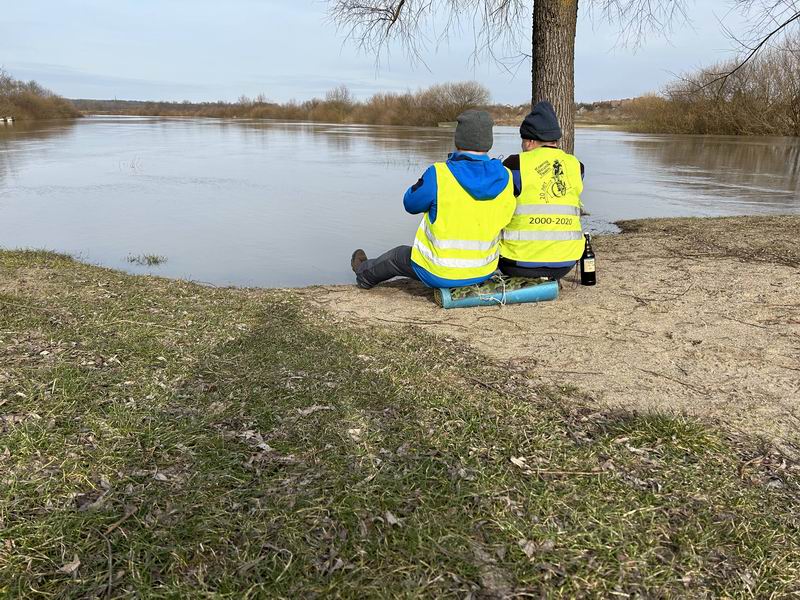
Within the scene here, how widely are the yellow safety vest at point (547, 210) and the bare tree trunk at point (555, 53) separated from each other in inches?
103

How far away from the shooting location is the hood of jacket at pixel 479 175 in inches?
173

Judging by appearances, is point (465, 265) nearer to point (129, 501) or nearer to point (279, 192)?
point (129, 501)

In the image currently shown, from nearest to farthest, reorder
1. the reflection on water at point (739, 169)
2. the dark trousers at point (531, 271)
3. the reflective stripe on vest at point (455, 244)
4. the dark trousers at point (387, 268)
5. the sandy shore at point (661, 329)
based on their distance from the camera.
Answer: the sandy shore at point (661, 329) → the reflective stripe on vest at point (455, 244) → the dark trousers at point (531, 271) → the dark trousers at point (387, 268) → the reflection on water at point (739, 169)

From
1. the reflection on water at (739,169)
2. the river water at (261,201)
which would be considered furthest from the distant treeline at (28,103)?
the reflection on water at (739,169)

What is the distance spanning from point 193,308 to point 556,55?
5.03 meters

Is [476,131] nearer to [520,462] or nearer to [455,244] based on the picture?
[455,244]

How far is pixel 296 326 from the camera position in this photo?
171 inches

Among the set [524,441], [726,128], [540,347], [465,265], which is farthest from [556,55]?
[726,128]

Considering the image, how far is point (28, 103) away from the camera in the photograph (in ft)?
177

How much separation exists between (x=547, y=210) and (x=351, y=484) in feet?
10.0

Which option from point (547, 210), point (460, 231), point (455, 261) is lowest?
point (455, 261)

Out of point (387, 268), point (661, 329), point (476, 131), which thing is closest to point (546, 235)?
point (476, 131)

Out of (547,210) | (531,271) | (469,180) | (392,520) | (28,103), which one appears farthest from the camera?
(28,103)

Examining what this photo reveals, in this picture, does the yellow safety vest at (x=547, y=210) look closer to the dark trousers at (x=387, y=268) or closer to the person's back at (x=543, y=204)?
the person's back at (x=543, y=204)
